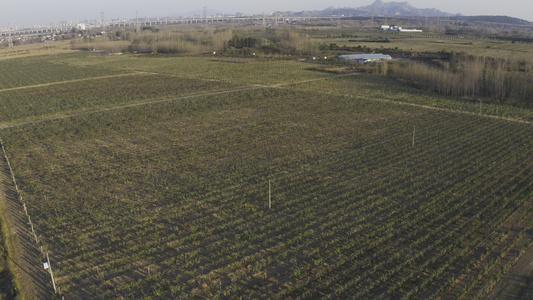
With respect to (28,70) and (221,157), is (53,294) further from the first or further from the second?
(28,70)

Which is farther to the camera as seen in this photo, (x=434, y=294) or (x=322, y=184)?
(x=322, y=184)

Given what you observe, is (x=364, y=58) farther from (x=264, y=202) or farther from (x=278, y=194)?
(x=264, y=202)

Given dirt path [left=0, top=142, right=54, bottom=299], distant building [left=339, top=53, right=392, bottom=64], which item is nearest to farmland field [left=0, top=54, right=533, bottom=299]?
dirt path [left=0, top=142, right=54, bottom=299]

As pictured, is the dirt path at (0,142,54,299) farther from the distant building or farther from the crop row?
the distant building

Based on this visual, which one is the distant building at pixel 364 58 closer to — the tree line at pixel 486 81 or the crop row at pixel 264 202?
the tree line at pixel 486 81

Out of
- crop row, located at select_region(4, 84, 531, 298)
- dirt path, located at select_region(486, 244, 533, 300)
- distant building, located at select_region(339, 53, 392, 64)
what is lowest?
dirt path, located at select_region(486, 244, 533, 300)

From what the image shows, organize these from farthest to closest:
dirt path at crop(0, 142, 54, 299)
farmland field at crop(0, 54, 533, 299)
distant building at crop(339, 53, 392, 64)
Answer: distant building at crop(339, 53, 392, 64) → farmland field at crop(0, 54, 533, 299) → dirt path at crop(0, 142, 54, 299)

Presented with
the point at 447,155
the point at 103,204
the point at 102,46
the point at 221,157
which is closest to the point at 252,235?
the point at 103,204
